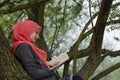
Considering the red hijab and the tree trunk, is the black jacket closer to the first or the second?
the red hijab

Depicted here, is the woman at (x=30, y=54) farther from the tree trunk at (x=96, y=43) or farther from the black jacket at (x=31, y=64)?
the tree trunk at (x=96, y=43)

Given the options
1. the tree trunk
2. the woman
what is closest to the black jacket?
the woman

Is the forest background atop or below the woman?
below

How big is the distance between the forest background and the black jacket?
1.8 inches

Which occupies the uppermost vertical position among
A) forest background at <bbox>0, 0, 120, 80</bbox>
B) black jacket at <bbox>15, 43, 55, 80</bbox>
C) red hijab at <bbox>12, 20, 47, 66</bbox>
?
red hijab at <bbox>12, 20, 47, 66</bbox>

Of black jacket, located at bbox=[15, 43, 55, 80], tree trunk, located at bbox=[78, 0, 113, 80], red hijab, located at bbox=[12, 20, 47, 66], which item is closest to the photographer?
black jacket, located at bbox=[15, 43, 55, 80]

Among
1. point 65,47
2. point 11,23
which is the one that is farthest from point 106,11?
point 65,47

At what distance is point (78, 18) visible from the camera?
7207 millimetres

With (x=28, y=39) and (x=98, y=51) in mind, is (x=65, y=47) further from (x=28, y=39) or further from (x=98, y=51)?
(x=28, y=39)

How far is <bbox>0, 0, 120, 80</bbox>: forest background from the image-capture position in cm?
278

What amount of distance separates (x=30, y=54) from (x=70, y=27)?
199 inches

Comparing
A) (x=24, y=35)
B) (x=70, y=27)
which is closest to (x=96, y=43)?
(x=24, y=35)

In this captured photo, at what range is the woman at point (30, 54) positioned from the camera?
273 centimetres

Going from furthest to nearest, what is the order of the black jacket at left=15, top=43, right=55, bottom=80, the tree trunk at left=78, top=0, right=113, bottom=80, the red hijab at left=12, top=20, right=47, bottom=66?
the tree trunk at left=78, top=0, right=113, bottom=80 → the red hijab at left=12, top=20, right=47, bottom=66 → the black jacket at left=15, top=43, right=55, bottom=80
